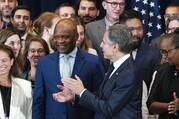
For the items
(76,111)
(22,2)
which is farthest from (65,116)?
(22,2)

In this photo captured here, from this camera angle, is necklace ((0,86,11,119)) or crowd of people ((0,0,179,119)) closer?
crowd of people ((0,0,179,119))

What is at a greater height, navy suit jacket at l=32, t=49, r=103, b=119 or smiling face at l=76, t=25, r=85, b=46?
smiling face at l=76, t=25, r=85, b=46

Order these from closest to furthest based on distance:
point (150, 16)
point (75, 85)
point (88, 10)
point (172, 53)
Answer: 1. point (75, 85)
2. point (172, 53)
3. point (88, 10)
4. point (150, 16)

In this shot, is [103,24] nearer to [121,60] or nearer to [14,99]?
[14,99]

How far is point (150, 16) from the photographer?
7891mm

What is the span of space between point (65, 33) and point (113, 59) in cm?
61

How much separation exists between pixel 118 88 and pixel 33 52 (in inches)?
65.7

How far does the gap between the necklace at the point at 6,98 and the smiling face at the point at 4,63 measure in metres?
0.13

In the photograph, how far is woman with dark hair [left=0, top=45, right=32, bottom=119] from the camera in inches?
190

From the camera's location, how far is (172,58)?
15.3 feet

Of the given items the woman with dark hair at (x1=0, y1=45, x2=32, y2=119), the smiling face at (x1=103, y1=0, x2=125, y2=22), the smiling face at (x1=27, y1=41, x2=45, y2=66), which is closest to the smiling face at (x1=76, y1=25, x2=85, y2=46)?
the smiling face at (x1=27, y1=41, x2=45, y2=66)

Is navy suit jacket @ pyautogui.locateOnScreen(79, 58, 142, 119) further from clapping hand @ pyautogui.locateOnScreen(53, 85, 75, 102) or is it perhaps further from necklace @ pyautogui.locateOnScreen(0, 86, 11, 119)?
necklace @ pyautogui.locateOnScreen(0, 86, 11, 119)

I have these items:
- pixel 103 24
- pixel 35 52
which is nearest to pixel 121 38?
pixel 35 52

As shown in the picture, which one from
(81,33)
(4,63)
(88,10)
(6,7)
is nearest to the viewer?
(4,63)
